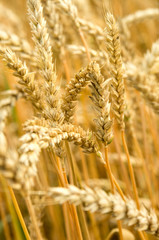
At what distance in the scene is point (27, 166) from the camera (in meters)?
0.41

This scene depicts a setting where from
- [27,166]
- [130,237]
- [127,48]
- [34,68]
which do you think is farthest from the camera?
[127,48]

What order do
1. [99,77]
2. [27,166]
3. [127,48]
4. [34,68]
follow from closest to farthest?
[27,166], [99,77], [34,68], [127,48]

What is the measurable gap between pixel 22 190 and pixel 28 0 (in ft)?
1.45

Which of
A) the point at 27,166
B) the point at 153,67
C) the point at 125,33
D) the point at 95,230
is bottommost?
the point at 95,230

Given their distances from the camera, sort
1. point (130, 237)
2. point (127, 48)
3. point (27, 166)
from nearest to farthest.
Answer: point (27, 166) → point (130, 237) → point (127, 48)

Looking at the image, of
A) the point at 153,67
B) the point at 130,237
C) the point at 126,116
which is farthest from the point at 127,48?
the point at 130,237

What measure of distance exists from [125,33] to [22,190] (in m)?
1.00

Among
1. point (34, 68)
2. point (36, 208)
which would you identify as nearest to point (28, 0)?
point (34, 68)

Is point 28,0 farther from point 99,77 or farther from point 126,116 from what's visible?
point 126,116

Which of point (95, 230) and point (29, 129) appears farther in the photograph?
point (95, 230)

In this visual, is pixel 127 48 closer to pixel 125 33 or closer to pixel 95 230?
pixel 125 33

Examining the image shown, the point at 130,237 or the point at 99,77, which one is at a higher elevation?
the point at 99,77

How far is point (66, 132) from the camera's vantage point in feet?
1.79

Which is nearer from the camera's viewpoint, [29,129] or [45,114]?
[29,129]
